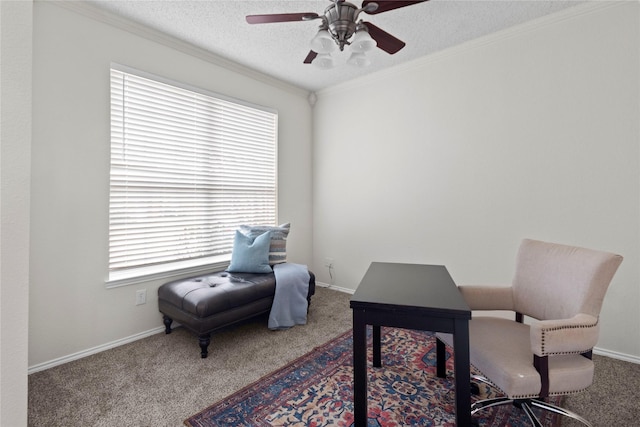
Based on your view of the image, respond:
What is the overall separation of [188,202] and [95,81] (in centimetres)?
128

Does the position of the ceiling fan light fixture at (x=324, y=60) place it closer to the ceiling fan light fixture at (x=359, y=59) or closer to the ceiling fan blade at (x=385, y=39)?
the ceiling fan light fixture at (x=359, y=59)

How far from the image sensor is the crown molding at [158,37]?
2.38 m

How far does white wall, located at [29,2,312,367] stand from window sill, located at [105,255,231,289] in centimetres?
7

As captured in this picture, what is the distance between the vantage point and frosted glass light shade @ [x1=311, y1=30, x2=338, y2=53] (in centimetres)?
186

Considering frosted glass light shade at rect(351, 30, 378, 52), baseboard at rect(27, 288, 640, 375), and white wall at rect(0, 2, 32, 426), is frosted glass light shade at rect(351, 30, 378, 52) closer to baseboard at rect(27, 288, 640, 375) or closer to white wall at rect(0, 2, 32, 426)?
white wall at rect(0, 2, 32, 426)

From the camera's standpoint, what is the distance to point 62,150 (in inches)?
91.5

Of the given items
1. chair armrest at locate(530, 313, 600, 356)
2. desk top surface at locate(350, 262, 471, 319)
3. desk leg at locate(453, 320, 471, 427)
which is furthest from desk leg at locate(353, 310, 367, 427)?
chair armrest at locate(530, 313, 600, 356)

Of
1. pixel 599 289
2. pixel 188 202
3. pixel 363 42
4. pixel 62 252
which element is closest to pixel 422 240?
pixel 599 289

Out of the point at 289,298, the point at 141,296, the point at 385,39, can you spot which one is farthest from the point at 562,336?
the point at 141,296

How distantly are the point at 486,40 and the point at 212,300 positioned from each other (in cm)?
351

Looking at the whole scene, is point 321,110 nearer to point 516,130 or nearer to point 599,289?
point 516,130

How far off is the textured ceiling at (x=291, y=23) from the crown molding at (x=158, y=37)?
0.17ft

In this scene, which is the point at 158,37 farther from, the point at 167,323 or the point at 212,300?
the point at 167,323

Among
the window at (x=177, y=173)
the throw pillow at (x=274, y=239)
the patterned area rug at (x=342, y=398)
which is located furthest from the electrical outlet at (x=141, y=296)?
the patterned area rug at (x=342, y=398)
